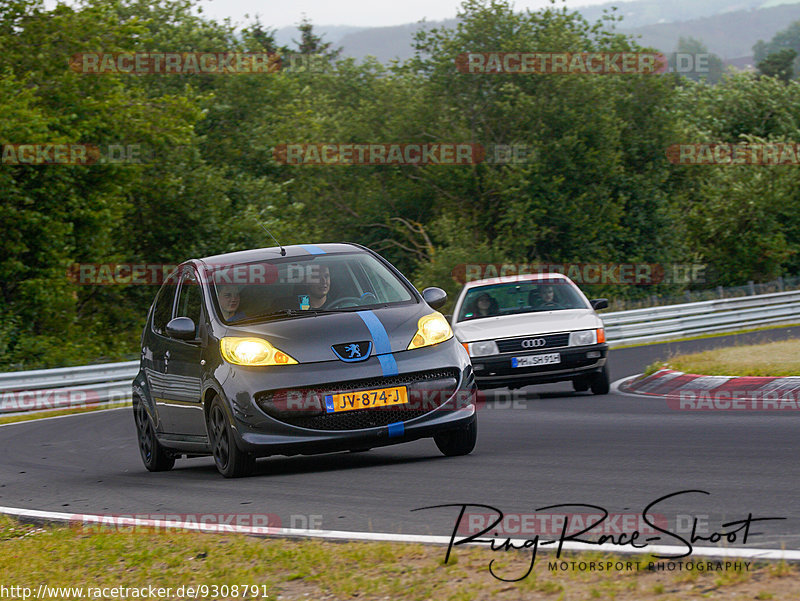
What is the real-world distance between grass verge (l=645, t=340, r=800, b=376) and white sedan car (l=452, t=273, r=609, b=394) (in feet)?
4.49

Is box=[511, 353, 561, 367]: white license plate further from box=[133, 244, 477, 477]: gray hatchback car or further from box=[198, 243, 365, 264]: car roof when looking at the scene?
box=[133, 244, 477, 477]: gray hatchback car

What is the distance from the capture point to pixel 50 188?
104 ft

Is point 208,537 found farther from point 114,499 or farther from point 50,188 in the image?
point 50,188

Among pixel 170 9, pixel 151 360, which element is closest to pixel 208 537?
pixel 151 360

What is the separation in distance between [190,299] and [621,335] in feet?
68.7

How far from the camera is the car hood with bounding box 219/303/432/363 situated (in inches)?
324

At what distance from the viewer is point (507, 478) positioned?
7594mm

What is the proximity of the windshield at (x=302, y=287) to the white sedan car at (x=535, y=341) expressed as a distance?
5726 mm

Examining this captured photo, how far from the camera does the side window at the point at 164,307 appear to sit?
10.2 metres

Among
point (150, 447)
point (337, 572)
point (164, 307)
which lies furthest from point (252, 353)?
point (337, 572)

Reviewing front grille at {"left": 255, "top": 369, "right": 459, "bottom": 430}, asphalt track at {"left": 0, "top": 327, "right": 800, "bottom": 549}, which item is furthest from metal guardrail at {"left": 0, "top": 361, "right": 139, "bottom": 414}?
front grille at {"left": 255, "top": 369, "right": 459, "bottom": 430}

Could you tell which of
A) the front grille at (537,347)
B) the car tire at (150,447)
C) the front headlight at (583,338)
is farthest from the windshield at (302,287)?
the front headlight at (583,338)

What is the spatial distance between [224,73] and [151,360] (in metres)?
37.9

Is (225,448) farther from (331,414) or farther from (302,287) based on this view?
(302,287)
